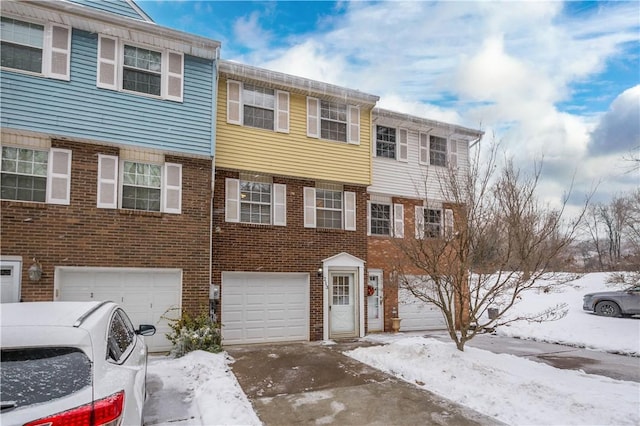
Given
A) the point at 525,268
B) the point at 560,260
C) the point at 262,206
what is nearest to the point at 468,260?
the point at 525,268

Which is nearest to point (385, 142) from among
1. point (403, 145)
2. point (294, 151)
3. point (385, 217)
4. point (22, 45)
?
point (403, 145)

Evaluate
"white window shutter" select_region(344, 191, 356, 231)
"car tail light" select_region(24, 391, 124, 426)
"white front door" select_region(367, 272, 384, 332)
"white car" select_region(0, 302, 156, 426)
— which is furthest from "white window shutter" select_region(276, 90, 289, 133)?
"car tail light" select_region(24, 391, 124, 426)

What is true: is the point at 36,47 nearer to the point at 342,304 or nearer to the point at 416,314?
the point at 342,304

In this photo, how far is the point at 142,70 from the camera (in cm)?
986

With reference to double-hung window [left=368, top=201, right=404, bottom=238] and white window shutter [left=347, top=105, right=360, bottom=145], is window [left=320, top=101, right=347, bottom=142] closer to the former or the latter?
white window shutter [left=347, top=105, right=360, bottom=145]

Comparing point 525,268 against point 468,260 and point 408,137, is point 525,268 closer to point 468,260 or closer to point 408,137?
point 468,260

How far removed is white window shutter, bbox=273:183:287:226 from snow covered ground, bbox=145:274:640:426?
14.1ft

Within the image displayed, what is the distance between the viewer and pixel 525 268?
332 inches

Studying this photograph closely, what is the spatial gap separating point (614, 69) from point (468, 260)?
6.76 meters

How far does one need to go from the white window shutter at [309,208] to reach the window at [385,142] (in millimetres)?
3350

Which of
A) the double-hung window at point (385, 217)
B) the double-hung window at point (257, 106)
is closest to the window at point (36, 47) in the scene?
the double-hung window at point (257, 106)

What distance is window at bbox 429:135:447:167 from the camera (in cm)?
1541

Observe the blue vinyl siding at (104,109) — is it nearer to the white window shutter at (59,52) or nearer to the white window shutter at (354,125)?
the white window shutter at (59,52)

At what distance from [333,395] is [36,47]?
9796mm
